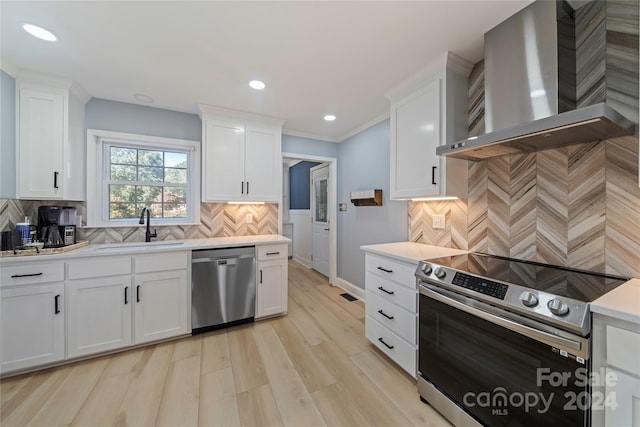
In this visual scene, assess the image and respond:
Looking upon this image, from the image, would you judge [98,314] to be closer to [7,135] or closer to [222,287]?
[222,287]

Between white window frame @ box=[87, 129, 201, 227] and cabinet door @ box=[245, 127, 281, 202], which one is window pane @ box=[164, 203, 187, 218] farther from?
cabinet door @ box=[245, 127, 281, 202]

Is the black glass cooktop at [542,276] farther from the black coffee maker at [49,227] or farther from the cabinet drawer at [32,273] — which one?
the black coffee maker at [49,227]

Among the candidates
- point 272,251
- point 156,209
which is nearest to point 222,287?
point 272,251

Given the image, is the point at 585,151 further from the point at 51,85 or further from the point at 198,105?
the point at 51,85

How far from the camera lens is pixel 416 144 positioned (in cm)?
213

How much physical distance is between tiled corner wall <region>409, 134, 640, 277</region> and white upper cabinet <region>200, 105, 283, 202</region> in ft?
7.38

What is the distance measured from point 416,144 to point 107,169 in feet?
11.0

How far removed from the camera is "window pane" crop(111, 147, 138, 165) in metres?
2.76

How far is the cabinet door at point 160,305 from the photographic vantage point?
2.24 metres

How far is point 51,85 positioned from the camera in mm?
2188

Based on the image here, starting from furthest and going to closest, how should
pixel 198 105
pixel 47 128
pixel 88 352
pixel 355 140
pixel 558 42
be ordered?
1. pixel 355 140
2. pixel 198 105
3. pixel 47 128
4. pixel 88 352
5. pixel 558 42

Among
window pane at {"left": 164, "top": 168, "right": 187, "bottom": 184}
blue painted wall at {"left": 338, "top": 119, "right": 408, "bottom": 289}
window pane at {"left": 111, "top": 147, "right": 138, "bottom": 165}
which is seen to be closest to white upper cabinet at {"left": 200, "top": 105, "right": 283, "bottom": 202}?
window pane at {"left": 164, "top": 168, "right": 187, "bottom": 184}

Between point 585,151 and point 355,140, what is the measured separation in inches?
100

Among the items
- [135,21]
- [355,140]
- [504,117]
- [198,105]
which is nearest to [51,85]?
[198,105]
